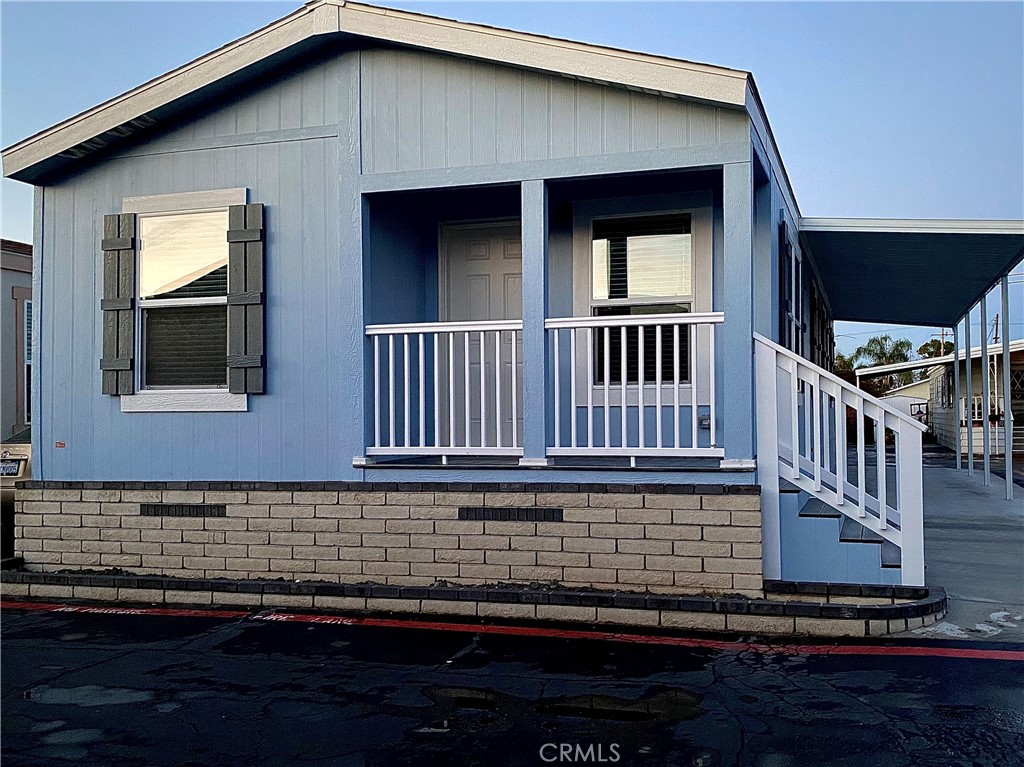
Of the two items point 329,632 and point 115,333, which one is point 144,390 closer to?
point 115,333

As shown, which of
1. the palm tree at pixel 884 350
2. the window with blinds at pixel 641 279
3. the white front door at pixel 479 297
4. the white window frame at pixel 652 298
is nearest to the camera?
the white window frame at pixel 652 298

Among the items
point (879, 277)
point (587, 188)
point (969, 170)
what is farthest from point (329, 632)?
point (969, 170)

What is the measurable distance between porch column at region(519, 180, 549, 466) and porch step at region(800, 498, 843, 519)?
5.94ft

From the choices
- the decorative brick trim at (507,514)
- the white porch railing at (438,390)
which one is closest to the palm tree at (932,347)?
the white porch railing at (438,390)

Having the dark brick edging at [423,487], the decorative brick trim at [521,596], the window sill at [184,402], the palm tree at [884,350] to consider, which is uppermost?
the palm tree at [884,350]

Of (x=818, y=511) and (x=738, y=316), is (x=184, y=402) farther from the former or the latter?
(x=818, y=511)

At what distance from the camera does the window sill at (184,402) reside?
7.14 metres

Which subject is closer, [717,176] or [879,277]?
[717,176]

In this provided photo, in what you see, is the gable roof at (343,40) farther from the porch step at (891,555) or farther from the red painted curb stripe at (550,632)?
the red painted curb stripe at (550,632)

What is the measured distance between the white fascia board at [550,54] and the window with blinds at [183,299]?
6.36ft

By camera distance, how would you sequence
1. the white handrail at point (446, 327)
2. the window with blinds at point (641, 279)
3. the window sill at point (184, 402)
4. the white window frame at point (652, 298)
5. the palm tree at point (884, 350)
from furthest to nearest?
the palm tree at point (884, 350)
the window with blinds at point (641, 279)
the white window frame at point (652, 298)
the window sill at point (184, 402)
the white handrail at point (446, 327)

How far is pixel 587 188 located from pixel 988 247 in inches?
191

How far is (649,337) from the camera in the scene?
7.68 meters

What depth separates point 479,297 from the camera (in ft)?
27.0
